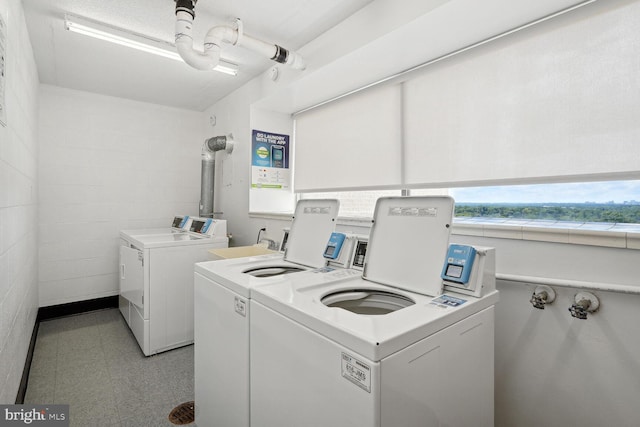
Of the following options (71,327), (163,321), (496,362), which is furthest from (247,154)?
(496,362)

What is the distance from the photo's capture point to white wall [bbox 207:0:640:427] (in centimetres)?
126

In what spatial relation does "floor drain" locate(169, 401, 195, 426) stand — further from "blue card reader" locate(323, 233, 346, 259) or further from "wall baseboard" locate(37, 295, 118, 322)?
"wall baseboard" locate(37, 295, 118, 322)

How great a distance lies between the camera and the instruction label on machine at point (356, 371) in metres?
0.81

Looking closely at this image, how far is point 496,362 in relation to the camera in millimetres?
1595

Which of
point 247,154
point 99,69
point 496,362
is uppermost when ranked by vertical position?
point 99,69

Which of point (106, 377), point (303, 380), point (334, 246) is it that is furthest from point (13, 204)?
point (303, 380)

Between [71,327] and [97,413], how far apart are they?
5.71 feet

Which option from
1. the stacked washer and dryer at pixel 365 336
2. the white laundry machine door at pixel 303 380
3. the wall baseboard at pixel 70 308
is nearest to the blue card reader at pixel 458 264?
the stacked washer and dryer at pixel 365 336

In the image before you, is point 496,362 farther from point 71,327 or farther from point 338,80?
point 71,327

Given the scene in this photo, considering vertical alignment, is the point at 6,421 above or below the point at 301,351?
below

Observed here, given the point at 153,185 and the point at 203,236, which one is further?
the point at 153,185

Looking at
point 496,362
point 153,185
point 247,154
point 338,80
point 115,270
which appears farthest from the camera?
point 153,185

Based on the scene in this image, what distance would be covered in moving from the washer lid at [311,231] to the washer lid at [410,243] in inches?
14.4

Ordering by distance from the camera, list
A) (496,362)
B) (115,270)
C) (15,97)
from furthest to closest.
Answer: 1. (115,270)
2. (15,97)
3. (496,362)
